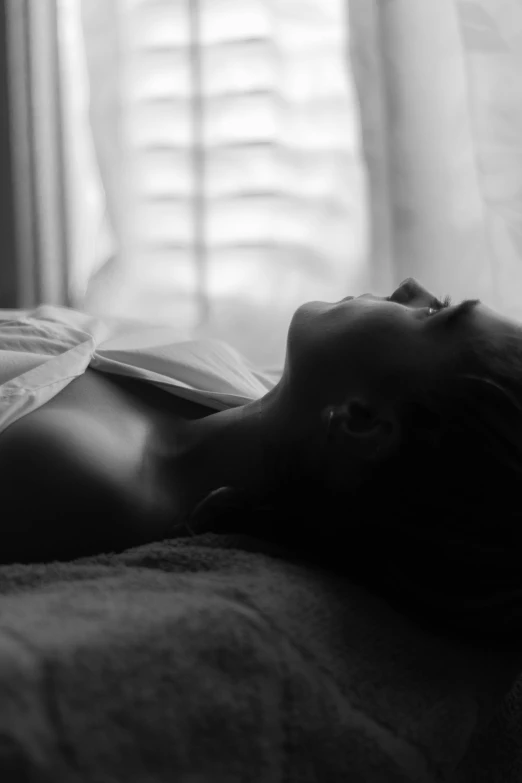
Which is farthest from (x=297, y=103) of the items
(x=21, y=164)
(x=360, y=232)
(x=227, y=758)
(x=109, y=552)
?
(x=227, y=758)

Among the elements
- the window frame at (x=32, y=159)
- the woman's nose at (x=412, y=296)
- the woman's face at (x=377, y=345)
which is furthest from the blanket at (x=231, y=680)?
the window frame at (x=32, y=159)

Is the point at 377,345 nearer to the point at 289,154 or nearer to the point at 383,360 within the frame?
the point at 383,360

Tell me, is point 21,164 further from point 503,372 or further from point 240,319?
point 503,372

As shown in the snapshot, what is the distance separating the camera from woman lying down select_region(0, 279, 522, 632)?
23.9 inches

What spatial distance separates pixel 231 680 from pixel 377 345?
300 millimetres

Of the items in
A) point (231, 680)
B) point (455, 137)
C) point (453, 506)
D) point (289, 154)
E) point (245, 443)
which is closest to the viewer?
point (231, 680)

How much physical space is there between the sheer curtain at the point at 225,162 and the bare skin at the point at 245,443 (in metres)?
0.61

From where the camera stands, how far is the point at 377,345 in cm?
66

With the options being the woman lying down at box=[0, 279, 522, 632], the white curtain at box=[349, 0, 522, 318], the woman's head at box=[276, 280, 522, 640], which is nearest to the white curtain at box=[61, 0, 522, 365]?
the white curtain at box=[349, 0, 522, 318]

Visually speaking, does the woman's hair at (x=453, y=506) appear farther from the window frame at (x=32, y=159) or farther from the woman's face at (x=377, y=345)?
the window frame at (x=32, y=159)

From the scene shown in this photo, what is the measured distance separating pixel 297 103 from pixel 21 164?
543mm

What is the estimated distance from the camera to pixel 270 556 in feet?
2.08

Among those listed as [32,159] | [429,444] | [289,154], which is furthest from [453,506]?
[32,159]

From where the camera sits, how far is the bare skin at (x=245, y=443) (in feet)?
2.13
